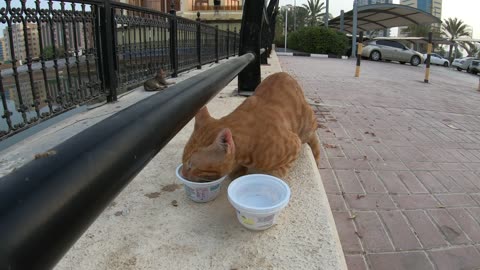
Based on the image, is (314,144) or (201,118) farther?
(314,144)

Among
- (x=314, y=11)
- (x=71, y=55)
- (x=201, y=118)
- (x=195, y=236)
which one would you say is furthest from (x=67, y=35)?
(x=314, y=11)

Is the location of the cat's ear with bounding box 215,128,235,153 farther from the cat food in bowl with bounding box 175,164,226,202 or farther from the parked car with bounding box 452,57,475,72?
the parked car with bounding box 452,57,475,72

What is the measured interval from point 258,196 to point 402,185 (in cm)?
170

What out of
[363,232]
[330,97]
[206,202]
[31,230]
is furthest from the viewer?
[330,97]

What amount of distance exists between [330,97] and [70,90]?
15.5 ft

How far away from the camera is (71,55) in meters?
3.81

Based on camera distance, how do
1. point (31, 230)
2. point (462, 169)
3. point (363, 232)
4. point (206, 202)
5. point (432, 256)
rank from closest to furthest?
point (31, 230), point (206, 202), point (432, 256), point (363, 232), point (462, 169)

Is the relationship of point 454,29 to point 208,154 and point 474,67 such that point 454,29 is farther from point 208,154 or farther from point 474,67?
point 208,154

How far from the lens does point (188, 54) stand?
7980 mm

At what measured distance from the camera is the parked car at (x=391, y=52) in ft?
72.4

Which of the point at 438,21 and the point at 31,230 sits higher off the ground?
the point at 438,21

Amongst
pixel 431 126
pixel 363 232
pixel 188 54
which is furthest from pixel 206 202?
pixel 188 54

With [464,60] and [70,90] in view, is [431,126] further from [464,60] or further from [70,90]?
[464,60]

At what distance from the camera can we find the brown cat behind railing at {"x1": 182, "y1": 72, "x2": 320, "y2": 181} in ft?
5.14
